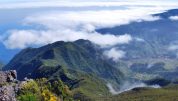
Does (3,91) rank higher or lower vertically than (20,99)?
higher

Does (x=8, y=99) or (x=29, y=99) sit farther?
(x=29, y=99)

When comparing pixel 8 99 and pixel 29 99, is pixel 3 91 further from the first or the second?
pixel 29 99

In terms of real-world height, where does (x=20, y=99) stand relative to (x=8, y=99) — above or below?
below

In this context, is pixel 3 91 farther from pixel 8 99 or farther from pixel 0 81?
pixel 0 81

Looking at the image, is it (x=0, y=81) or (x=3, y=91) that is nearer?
(x=3, y=91)

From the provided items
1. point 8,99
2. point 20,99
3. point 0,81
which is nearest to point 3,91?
point 8,99

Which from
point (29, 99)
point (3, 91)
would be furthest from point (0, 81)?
point (3, 91)

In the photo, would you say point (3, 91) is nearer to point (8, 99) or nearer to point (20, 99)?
point (8, 99)
